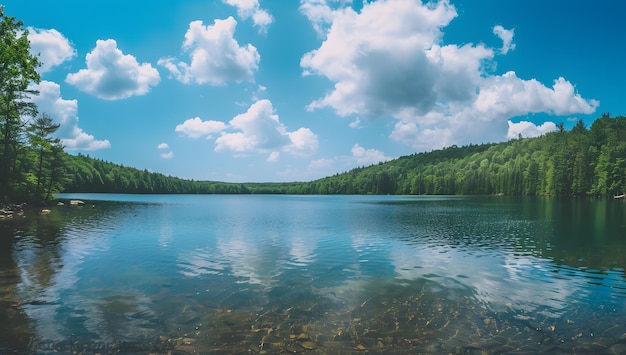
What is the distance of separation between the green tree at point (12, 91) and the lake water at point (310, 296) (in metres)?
18.5

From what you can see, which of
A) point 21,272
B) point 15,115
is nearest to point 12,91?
point 15,115

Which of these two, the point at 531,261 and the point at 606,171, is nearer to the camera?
the point at 531,261

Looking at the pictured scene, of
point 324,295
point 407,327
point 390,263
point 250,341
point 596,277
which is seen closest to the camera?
point 250,341

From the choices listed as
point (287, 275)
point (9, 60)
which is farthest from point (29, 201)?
point (287, 275)

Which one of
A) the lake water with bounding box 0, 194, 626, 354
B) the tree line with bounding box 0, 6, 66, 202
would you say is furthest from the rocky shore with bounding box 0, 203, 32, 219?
the lake water with bounding box 0, 194, 626, 354

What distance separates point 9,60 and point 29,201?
55626 millimetres

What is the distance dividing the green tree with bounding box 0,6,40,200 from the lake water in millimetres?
18527

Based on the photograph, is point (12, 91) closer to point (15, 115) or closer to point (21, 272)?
point (15, 115)

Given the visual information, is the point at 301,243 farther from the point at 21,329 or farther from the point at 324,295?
the point at 21,329

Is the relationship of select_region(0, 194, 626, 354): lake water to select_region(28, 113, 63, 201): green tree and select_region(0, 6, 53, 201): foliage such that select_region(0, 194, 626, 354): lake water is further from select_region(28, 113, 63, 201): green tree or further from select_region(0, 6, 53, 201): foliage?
select_region(28, 113, 63, 201): green tree

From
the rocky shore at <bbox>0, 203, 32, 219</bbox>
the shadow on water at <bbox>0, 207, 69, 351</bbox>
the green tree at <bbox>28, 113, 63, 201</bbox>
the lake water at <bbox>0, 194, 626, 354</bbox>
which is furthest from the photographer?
the green tree at <bbox>28, 113, 63, 201</bbox>

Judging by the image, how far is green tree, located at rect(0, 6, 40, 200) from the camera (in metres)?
37.2

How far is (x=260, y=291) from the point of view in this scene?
1912 centimetres

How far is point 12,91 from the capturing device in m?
45.7
